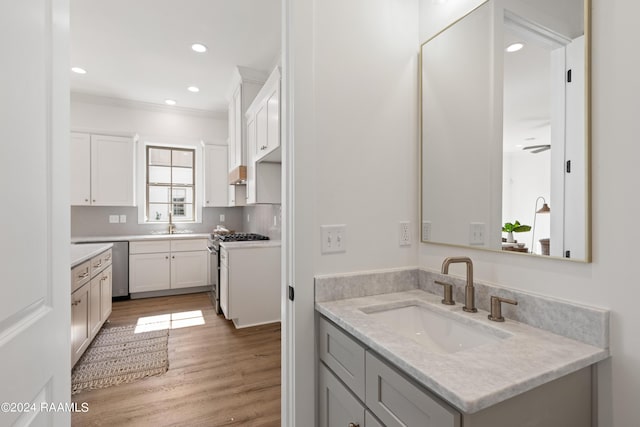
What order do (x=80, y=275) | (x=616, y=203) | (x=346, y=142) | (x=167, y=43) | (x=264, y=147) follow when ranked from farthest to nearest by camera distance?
(x=167, y=43) < (x=264, y=147) < (x=80, y=275) < (x=346, y=142) < (x=616, y=203)

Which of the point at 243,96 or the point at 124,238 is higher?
the point at 243,96

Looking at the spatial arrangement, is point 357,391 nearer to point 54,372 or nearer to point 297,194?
point 297,194

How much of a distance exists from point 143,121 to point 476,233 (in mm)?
5143

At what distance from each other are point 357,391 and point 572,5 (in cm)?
137

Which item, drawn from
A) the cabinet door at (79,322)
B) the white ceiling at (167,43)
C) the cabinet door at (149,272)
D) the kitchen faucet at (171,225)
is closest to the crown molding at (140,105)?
the white ceiling at (167,43)

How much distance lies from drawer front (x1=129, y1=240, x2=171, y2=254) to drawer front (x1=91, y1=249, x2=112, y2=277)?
103cm

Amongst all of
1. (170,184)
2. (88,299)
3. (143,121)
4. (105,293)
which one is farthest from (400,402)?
(143,121)

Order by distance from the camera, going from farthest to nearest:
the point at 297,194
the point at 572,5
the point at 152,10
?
the point at 152,10 < the point at 297,194 < the point at 572,5

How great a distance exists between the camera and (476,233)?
4.03 ft

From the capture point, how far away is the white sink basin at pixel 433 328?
105 centimetres

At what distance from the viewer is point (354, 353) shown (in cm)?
100

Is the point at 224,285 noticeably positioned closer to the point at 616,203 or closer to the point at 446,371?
the point at 446,371

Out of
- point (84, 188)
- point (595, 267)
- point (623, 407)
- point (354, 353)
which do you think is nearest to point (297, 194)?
point (354, 353)

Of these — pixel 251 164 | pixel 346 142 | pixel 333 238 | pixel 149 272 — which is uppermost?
pixel 251 164
